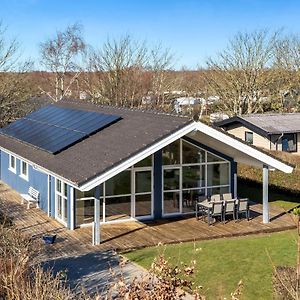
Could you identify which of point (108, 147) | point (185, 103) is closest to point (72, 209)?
point (108, 147)

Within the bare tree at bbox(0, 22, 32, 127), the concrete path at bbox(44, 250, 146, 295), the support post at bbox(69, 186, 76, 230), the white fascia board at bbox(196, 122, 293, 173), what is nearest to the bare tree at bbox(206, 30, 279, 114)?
the bare tree at bbox(0, 22, 32, 127)

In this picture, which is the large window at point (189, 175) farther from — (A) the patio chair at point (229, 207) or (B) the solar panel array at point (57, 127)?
(B) the solar panel array at point (57, 127)

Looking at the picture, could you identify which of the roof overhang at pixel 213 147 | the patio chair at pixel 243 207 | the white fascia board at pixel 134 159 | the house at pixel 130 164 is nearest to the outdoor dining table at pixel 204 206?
the house at pixel 130 164

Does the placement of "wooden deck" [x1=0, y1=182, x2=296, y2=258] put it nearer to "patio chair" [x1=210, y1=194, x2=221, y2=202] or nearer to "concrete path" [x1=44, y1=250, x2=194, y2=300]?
"concrete path" [x1=44, y1=250, x2=194, y2=300]

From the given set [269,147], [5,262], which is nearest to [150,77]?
[269,147]

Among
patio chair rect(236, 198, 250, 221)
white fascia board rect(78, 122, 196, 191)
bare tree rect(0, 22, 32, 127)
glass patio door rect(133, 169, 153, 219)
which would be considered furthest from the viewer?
bare tree rect(0, 22, 32, 127)

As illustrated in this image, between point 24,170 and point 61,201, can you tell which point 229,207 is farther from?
point 24,170
